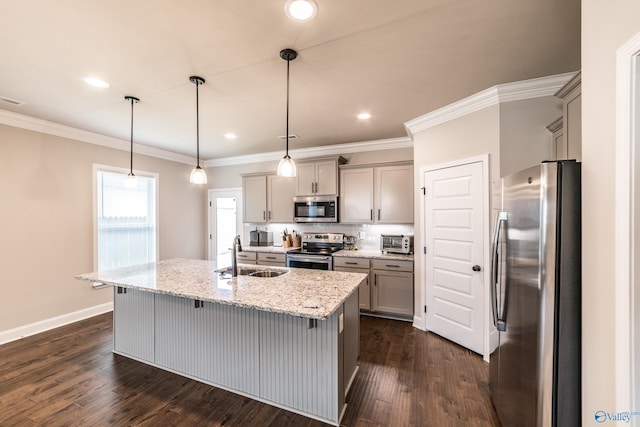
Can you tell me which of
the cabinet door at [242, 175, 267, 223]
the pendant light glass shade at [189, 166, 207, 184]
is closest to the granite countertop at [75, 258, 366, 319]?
the pendant light glass shade at [189, 166, 207, 184]

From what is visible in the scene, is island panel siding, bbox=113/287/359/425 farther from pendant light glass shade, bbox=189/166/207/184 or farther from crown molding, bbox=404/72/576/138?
crown molding, bbox=404/72/576/138

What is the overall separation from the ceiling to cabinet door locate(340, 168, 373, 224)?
3.79ft

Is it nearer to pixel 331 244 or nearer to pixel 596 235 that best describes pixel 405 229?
pixel 331 244

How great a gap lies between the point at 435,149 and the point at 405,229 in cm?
145

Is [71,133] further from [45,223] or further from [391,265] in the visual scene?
[391,265]

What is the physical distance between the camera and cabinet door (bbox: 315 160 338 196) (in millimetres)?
4445

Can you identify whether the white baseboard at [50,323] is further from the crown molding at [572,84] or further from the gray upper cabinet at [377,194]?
the crown molding at [572,84]

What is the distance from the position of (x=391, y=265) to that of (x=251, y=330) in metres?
2.27

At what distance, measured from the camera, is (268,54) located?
2033 millimetres

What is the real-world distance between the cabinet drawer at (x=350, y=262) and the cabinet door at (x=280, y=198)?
1270 mm

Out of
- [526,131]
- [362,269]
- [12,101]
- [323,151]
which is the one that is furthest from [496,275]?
[12,101]

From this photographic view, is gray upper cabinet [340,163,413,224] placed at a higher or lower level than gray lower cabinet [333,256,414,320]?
higher

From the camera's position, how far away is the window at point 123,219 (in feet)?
13.5

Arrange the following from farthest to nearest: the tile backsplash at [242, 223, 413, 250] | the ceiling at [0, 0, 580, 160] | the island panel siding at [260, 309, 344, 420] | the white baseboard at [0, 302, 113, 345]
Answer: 1. the tile backsplash at [242, 223, 413, 250]
2. the white baseboard at [0, 302, 113, 345]
3. the island panel siding at [260, 309, 344, 420]
4. the ceiling at [0, 0, 580, 160]
